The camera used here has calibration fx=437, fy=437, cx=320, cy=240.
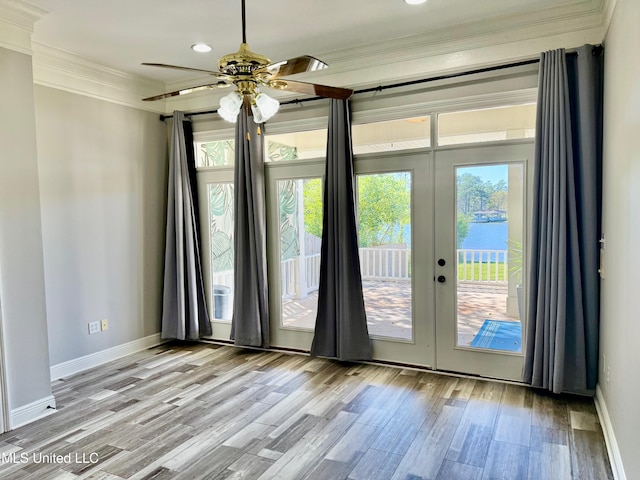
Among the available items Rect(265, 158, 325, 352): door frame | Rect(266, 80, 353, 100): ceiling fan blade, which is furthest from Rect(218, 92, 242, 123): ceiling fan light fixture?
Rect(265, 158, 325, 352): door frame

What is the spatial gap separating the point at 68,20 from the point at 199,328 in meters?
3.31

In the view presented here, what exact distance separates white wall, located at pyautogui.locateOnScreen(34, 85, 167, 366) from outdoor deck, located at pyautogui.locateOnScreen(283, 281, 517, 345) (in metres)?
1.75

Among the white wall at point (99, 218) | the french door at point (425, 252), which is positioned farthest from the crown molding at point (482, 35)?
the white wall at point (99, 218)

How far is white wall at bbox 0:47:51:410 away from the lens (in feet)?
10.3

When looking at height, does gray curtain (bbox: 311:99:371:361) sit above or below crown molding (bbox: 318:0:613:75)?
below

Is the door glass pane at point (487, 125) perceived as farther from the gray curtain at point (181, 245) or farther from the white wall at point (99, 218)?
the white wall at point (99, 218)

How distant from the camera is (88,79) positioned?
436 cm

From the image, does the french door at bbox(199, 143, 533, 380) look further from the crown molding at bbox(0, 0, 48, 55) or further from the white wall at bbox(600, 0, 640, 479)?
the crown molding at bbox(0, 0, 48, 55)

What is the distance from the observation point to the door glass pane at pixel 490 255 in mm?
3750

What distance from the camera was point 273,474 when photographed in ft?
8.30

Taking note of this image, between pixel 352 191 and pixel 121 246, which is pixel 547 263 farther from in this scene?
pixel 121 246

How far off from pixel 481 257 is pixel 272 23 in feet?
8.71

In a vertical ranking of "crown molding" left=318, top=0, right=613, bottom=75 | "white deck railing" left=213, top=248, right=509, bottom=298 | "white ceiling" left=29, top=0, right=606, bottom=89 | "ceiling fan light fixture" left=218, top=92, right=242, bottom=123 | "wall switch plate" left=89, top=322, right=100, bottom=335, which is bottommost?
"wall switch plate" left=89, top=322, right=100, bottom=335

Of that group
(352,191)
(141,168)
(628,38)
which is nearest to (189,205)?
(141,168)
